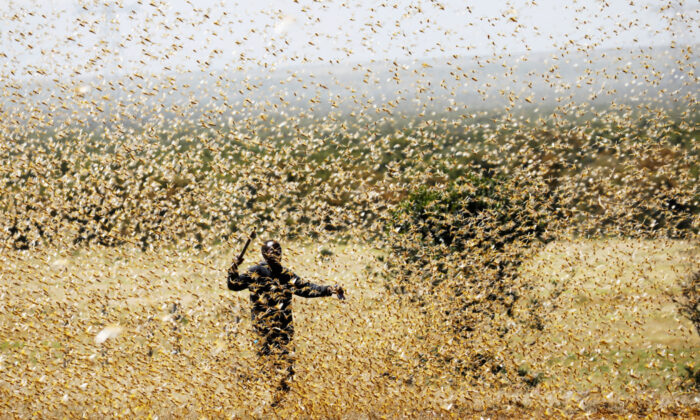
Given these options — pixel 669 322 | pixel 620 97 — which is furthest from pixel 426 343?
pixel 669 322

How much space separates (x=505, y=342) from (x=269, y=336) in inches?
150

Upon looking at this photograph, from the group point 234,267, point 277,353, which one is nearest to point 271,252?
point 234,267

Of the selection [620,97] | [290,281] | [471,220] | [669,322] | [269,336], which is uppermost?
[620,97]

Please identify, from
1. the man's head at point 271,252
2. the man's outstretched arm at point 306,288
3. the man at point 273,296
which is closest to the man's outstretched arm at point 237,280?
the man at point 273,296

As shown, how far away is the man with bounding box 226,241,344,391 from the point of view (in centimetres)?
675

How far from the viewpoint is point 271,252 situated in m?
6.66

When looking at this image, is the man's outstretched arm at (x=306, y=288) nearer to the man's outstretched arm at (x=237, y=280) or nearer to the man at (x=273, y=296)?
the man at (x=273, y=296)

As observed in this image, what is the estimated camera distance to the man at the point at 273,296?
22.2 ft

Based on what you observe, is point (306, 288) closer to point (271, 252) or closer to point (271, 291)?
point (271, 291)

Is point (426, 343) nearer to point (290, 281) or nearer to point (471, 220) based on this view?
point (471, 220)

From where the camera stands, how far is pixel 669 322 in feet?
49.0

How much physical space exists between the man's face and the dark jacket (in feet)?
0.49

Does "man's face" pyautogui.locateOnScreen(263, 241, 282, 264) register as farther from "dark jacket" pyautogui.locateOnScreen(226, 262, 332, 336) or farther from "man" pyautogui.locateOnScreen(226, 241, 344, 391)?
"dark jacket" pyautogui.locateOnScreen(226, 262, 332, 336)

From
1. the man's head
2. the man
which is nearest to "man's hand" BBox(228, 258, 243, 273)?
the man
